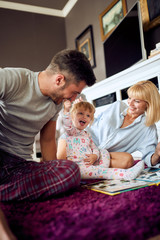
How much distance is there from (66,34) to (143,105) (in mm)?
2902

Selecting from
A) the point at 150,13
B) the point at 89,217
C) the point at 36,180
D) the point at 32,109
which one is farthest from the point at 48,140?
the point at 150,13

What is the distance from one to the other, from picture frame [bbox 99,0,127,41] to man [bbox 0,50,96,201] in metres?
1.90

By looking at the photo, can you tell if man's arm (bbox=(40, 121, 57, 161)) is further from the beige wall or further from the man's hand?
the beige wall

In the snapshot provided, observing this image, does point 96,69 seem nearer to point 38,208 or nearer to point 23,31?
point 23,31

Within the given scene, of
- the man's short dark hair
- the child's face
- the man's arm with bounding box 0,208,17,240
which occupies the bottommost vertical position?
the man's arm with bounding box 0,208,17,240

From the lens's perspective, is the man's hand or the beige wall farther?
the beige wall

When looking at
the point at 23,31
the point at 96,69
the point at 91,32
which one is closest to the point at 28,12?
the point at 23,31

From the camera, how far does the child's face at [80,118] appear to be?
5.14 ft

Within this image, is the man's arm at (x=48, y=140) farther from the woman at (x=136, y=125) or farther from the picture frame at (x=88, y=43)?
the picture frame at (x=88, y=43)

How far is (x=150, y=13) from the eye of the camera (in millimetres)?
2105

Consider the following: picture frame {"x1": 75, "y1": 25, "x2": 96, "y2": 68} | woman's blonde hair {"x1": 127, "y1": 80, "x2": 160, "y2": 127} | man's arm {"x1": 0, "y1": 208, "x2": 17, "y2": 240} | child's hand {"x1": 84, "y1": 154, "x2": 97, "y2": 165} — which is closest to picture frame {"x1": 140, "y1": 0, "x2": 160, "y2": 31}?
woman's blonde hair {"x1": 127, "y1": 80, "x2": 160, "y2": 127}

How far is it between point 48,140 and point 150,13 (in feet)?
5.63

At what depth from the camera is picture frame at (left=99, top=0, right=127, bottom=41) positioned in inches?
100

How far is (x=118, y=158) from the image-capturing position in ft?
4.62
